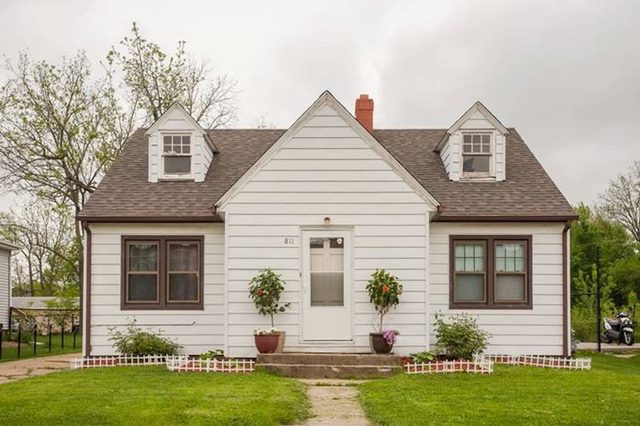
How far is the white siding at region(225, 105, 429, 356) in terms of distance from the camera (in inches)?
649

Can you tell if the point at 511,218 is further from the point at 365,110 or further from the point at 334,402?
the point at 334,402

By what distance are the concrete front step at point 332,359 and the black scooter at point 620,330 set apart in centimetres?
1465

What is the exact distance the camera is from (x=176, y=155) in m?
18.9

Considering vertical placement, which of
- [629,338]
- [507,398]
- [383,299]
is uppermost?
[383,299]

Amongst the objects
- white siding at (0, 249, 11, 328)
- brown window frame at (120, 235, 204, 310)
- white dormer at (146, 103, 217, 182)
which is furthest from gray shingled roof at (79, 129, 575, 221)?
white siding at (0, 249, 11, 328)

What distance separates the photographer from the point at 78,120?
3300 cm

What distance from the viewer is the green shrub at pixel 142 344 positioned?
16625 mm

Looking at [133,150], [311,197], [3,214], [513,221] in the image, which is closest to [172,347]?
[311,197]

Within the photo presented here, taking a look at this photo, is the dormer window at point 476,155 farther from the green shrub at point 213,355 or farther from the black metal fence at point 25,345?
the black metal fence at point 25,345

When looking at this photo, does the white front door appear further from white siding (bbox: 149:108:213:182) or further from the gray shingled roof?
white siding (bbox: 149:108:213:182)

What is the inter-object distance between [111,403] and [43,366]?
28.4 ft

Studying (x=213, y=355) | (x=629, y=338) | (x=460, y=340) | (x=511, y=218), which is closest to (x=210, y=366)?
(x=213, y=355)

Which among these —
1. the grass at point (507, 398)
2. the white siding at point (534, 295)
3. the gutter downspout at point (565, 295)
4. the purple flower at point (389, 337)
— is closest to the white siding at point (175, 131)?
the white siding at point (534, 295)

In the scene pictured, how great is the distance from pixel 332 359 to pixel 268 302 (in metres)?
1.80
